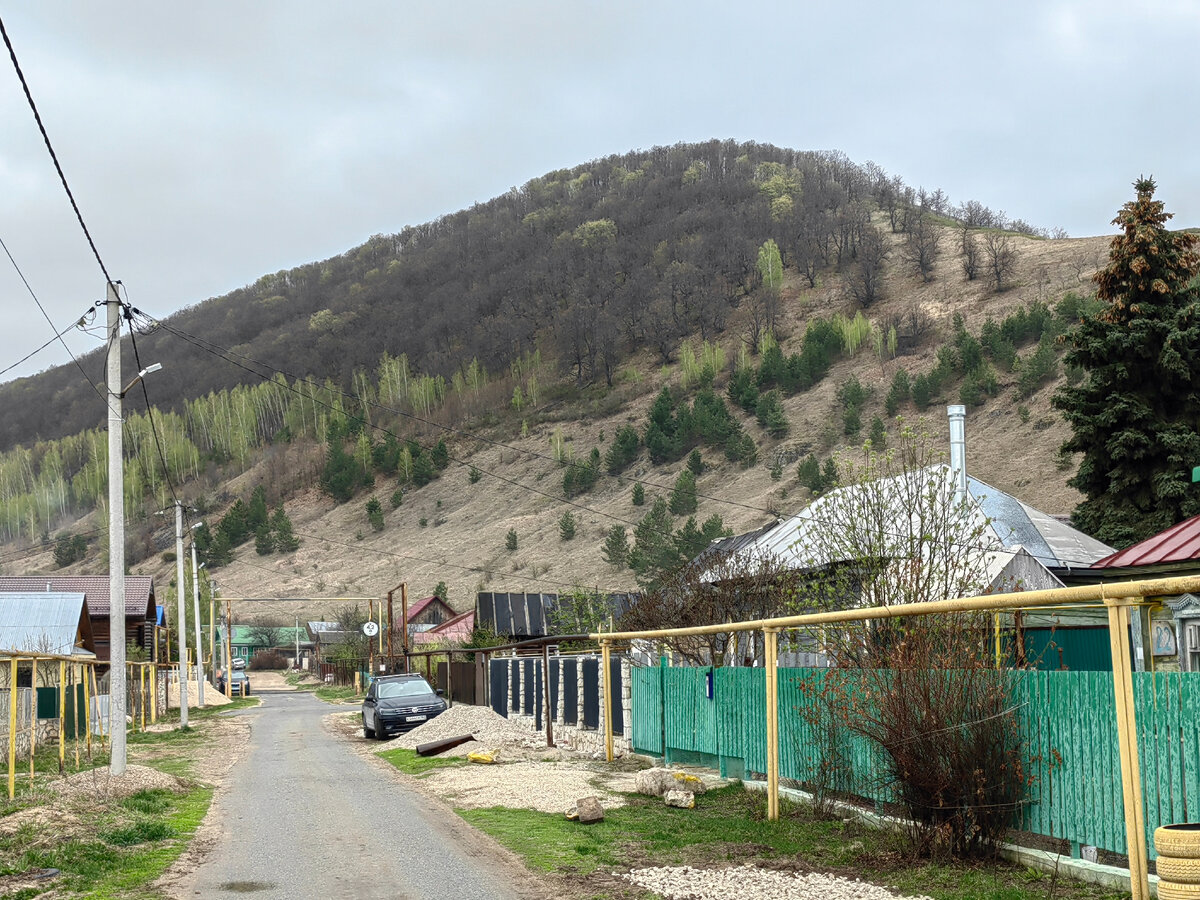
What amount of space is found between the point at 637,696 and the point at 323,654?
82.1 meters

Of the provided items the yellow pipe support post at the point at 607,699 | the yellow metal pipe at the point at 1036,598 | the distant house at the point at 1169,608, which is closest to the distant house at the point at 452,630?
the yellow pipe support post at the point at 607,699

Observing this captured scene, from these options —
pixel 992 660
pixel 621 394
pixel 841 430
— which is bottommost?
pixel 992 660

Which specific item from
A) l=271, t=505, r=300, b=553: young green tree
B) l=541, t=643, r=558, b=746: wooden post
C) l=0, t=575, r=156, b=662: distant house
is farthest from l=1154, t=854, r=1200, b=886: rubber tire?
l=271, t=505, r=300, b=553: young green tree

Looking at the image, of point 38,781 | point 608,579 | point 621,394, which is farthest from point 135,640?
point 621,394

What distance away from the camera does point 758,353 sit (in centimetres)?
12412

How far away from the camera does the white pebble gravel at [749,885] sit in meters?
8.66

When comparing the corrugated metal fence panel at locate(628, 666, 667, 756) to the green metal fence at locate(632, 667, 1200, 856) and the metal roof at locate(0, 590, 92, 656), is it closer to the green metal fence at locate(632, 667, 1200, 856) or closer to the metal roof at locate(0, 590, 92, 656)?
the green metal fence at locate(632, 667, 1200, 856)

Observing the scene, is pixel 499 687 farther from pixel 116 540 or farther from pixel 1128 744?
pixel 1128 744

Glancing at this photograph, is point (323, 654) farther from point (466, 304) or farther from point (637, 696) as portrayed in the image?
point (466, 304)

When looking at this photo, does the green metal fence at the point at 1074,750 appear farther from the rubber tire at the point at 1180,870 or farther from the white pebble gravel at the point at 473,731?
the white pebble gravel at the point at 473,731

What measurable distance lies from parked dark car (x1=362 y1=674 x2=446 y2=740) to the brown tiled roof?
24.8m

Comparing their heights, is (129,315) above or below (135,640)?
above

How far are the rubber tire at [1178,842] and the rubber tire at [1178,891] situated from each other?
0.15 meters

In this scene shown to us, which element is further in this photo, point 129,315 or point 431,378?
point 431,378
